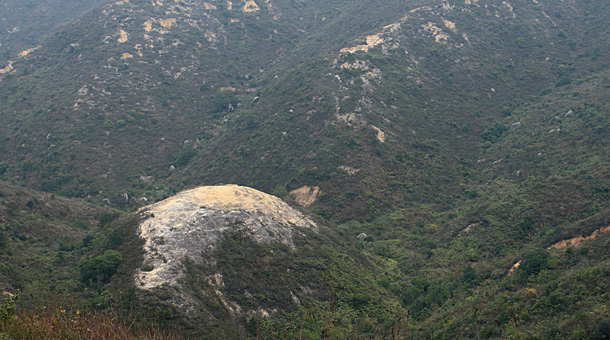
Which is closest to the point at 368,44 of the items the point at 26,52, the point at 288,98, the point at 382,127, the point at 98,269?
the point at 288,98

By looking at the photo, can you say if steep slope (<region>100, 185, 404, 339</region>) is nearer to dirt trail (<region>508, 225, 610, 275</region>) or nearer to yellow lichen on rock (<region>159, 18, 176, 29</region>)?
dirt trail (<region>508, 225, 610, 275</region>)

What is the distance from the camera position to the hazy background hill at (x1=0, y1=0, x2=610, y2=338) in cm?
3525

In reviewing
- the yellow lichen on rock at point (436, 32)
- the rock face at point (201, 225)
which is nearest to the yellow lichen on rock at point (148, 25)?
the yellow lichen on rock at point (436, 32)

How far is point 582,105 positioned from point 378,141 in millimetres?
27254

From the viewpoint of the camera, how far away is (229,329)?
2342cm

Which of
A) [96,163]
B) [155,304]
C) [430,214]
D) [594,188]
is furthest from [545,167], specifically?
[96,163]

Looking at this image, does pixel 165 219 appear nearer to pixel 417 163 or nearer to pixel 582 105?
pixel 417 163

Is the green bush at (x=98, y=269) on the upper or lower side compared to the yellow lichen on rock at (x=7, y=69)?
lower

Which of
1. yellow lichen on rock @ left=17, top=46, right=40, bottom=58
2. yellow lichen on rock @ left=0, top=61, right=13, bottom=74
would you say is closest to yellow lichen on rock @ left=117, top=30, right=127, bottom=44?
yellow lichen on rock @ left=17, top=46, right=40, bottom=58

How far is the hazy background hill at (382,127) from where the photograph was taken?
1388 inches

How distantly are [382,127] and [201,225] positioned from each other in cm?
3623

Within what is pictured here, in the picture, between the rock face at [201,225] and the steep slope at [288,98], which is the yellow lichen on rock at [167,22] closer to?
the steep slope at [288,98]

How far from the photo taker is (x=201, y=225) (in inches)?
1203

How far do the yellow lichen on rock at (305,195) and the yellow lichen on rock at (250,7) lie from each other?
75.3 m
